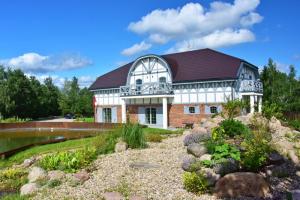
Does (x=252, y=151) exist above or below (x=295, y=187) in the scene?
→ above

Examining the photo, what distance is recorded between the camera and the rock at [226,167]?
290 inches

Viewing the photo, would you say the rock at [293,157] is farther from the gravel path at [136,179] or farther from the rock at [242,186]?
the gravel path at [136,179]

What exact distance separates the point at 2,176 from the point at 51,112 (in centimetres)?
4604

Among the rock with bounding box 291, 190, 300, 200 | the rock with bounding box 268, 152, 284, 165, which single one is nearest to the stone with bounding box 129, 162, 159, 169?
the rock with bounding box 268, 152, 284, 165

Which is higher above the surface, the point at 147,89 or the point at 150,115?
the point at 147,89

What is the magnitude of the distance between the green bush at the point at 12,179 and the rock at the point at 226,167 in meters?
5.63

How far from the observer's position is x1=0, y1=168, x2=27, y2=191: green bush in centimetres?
925

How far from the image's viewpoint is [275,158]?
828cm

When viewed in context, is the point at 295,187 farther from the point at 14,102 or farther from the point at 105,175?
the point at 14,102

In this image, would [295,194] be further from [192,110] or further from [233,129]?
[192,110]

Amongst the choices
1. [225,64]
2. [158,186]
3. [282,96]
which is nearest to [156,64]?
[225,64]

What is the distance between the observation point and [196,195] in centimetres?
686

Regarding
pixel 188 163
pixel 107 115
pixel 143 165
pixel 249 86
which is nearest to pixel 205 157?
pixel 188 163

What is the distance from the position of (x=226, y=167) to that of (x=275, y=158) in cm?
172
